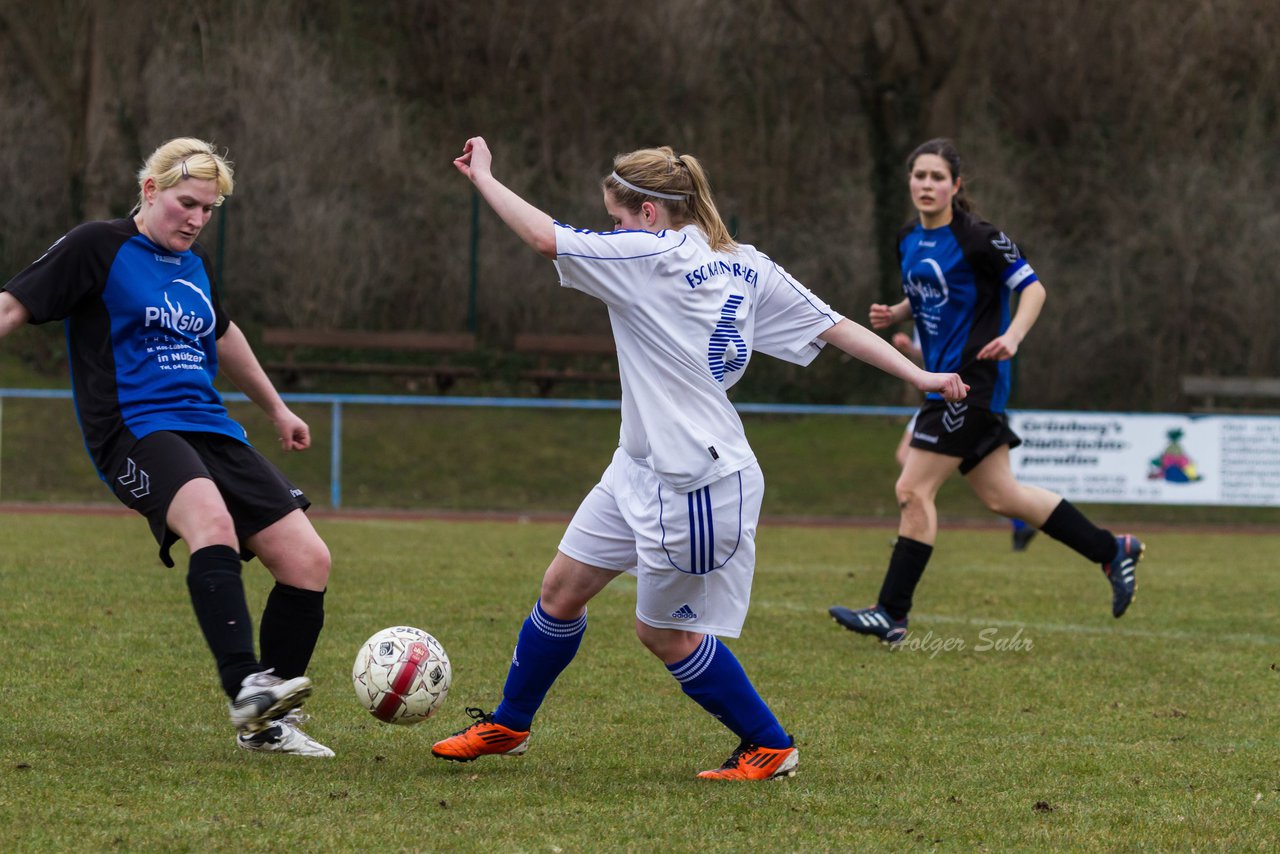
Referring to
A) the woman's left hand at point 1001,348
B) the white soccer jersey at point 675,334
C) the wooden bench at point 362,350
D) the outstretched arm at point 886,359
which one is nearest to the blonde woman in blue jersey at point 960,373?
the woman's left hand at point 1001,348

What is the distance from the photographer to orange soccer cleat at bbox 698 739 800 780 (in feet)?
13.5

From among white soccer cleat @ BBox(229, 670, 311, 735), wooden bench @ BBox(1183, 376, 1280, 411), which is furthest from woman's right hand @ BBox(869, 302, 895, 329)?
wooden bench @ BBox(1183, 376, 1280, 411)

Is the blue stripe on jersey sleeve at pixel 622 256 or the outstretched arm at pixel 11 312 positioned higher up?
the blue stripe on jersey sleeve at pixel 622 256

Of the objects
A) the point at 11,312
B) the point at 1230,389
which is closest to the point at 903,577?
the point at 11,312

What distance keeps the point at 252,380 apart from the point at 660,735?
164 centimetres

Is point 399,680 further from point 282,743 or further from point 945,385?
point 945,385

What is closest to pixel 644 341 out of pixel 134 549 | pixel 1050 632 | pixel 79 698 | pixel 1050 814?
pixel 1050 814

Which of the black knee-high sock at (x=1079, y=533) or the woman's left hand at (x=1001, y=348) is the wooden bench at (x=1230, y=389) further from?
the woman's left hand at (x=1001, y=348)

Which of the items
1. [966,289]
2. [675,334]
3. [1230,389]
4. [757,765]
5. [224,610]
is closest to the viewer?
[675,334]

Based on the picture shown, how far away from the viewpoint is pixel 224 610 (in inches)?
159

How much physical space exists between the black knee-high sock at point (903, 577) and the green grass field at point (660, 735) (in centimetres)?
20

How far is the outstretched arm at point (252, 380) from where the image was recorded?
462 cm

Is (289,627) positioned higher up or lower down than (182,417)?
lower down

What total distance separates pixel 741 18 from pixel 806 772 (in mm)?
26923
